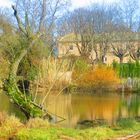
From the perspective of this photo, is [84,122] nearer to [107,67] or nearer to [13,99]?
[13,99]

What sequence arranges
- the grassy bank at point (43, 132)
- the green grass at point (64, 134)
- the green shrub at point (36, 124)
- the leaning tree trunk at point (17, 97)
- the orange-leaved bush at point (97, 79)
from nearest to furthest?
the green grass at point (64, 134) < the grassy bank at point (43, 132) < the green shrub at point (36, 124) < the leaning tree trunk at point (17, 97) < the orange-leaved bush at point (97, 79)

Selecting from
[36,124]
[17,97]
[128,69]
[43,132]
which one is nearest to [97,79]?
[128,69]

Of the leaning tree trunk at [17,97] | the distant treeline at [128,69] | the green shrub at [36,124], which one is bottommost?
the green shrub at [36,124]

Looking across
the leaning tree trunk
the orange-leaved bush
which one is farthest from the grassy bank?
the orange-leaved bush

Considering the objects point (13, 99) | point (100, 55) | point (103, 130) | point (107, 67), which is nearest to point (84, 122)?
point (13, 99)

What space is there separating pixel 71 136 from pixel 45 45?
22.9 m

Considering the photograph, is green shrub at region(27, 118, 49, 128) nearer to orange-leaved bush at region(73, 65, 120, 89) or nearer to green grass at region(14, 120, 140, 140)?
green grass at region(14, 120, 140, 140)

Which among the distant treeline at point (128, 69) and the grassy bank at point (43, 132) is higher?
the distant treeline at point (128, 69)

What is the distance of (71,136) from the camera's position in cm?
1181

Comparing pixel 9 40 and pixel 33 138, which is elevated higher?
pixel 9 40

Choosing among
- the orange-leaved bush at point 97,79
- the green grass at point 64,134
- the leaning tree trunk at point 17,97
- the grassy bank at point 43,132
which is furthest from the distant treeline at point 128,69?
the green grass at point 64,134

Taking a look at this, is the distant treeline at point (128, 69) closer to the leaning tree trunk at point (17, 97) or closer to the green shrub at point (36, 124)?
the leaning tree trunk at point (17, 97)

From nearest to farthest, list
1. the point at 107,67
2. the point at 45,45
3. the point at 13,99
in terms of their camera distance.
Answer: the point at 13,99 → the point at 45,45 → the point at 107,67

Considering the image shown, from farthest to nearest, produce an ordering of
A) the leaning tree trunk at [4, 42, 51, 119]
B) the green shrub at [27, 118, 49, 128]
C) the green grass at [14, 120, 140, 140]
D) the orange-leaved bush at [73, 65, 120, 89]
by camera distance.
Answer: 1. the orange-leaved bush at [73, 65, 120, 89]
2. the leaning tree trunk at [4, 42, 51, 119]
3. the green shrub at [27, 118, 49, 128]
4. the green grass at [14, 120, 140, 140]
